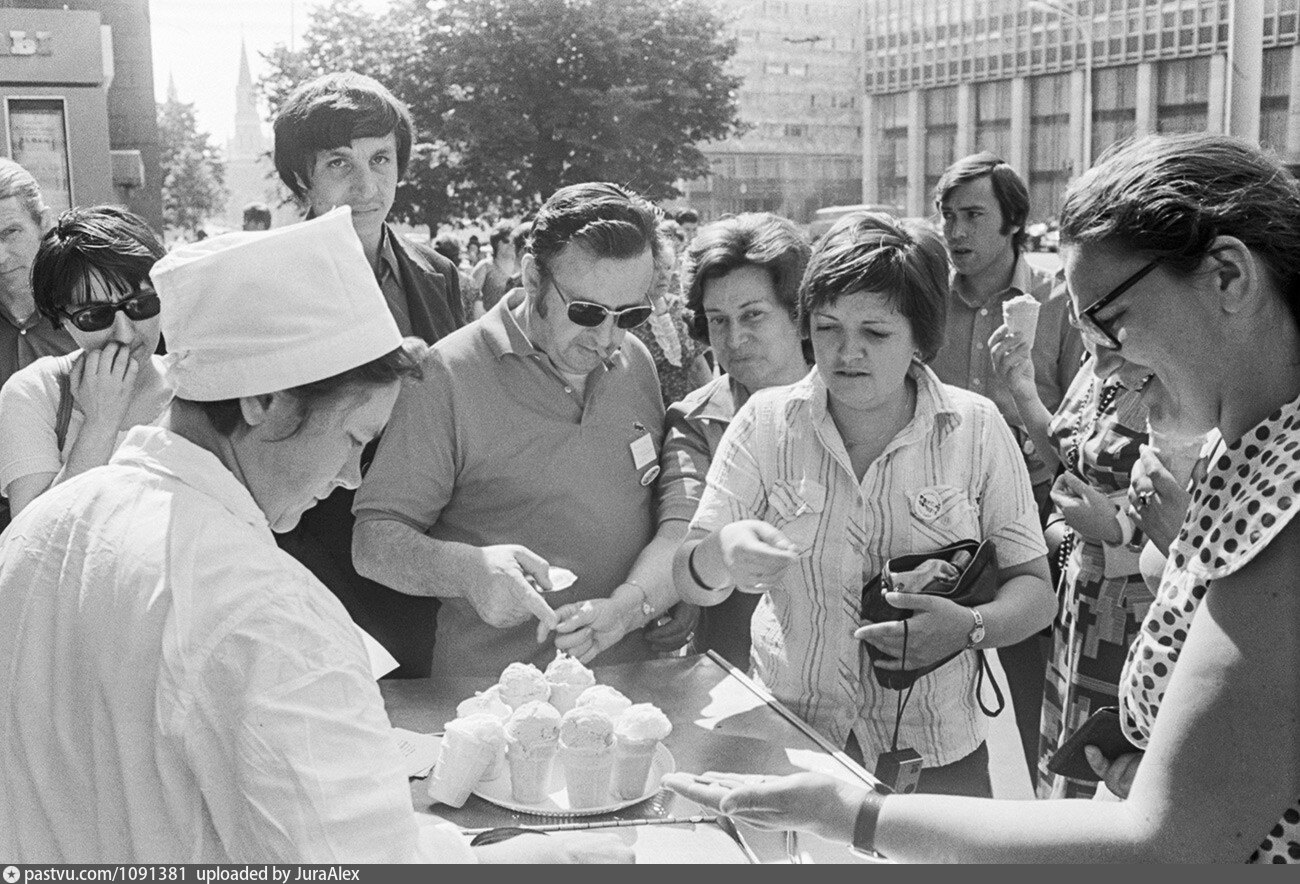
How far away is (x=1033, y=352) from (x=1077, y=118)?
4321cm

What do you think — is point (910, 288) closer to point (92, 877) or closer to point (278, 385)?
point (278, 385)

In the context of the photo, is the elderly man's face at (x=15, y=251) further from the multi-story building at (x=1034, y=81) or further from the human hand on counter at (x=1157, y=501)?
the multi-story building at (x=1034, y=81)

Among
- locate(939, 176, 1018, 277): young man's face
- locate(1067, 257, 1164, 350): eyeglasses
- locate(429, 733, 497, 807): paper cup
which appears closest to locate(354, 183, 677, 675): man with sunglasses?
locate(429, 733, 497, 807): paper cup

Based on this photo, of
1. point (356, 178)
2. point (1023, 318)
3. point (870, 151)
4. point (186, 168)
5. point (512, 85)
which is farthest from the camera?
point (870, 151)

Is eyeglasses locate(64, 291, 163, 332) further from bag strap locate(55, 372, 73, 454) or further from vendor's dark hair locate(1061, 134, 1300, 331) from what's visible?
vendor's dark hair locate(1061, 134, 1300, 331)

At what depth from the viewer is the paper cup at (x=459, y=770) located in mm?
1714

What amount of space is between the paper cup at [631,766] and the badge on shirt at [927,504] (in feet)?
2.21

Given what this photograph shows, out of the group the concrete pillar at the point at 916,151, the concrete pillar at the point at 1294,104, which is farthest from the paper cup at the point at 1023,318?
the concrete pillar at the point at 916,151

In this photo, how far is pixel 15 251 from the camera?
289 centimetres

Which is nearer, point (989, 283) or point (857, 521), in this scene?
point (857, 521)

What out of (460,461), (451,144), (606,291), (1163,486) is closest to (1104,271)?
(1163,486)

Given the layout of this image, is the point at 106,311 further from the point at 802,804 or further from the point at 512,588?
the point at 802,804

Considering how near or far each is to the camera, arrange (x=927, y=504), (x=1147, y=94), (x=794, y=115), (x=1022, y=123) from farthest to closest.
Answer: (x=794, y=115) → (x=1022, y=123) → (x=1147, y=94) → (x=927, y=504)

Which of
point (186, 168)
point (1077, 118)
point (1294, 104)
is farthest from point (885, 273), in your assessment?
point (1077, 118)
